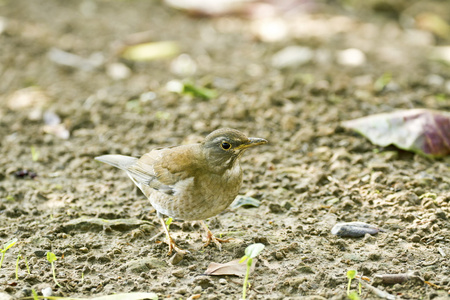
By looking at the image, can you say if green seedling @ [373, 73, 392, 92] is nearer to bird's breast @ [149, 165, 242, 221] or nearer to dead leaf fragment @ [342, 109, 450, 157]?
dead leaf fragment @ [342, 109, 450, 157]

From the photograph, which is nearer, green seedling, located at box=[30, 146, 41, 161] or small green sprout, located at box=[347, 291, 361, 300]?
small green sprout, located at box=[347, 291, 361, 300]

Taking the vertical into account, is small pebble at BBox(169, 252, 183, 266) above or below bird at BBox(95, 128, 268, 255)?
below

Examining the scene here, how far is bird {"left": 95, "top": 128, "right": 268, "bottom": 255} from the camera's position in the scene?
193 inches

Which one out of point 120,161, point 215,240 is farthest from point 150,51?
point 215,240

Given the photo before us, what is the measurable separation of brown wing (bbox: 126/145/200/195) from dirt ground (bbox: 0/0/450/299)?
438mm

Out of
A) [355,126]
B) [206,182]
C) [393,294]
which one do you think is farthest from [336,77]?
[393,294]

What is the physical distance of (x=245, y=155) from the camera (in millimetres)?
6793

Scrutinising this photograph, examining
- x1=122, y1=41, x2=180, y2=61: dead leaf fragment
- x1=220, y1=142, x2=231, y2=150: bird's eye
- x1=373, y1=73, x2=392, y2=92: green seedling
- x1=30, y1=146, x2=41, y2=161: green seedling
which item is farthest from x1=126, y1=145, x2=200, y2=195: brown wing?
x1=122, y1=41, x2=180, y2=61: dead leaf fragment

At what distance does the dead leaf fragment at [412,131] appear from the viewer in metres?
6.27

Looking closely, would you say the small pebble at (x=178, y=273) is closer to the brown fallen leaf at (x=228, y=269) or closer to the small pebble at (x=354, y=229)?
the brown fallen leaf at (x=228, y=269)

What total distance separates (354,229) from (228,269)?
4.14 ft

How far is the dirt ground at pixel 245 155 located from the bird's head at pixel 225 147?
0.72m

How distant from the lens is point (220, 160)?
5020mm

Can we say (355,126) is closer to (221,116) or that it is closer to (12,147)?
(221,116)
